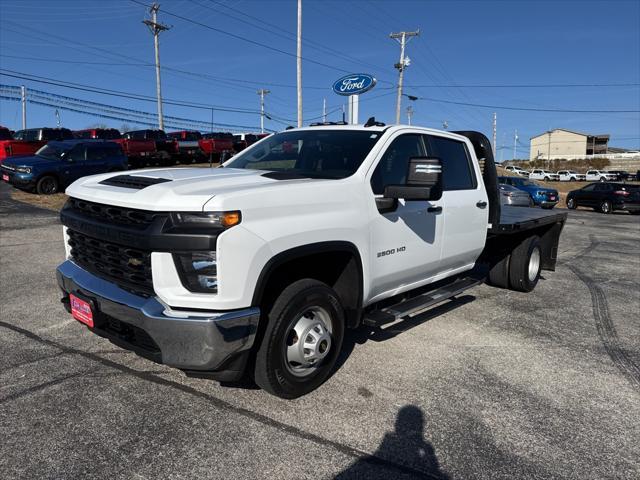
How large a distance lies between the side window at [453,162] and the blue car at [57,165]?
45.9 ft

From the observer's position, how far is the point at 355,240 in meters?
3.49

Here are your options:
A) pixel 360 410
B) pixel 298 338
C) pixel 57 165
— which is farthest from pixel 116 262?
pixel 57 165

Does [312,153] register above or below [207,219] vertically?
above

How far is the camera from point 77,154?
16.0 meters

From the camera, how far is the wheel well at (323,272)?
306cm

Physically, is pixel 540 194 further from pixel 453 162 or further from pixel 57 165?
pixel 453 162

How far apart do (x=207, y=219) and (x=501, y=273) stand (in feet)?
16.3

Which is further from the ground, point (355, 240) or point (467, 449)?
point (355, 240)

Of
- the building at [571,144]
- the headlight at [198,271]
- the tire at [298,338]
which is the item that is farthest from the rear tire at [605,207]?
the building at [571,144]

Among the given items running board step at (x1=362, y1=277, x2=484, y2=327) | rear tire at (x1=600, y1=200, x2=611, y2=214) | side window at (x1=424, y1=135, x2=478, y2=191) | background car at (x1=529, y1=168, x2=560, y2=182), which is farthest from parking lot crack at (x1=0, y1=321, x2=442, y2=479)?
background car at (x1=529, y1=168, x2=560, y2=182)

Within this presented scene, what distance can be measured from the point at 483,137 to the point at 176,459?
483cm

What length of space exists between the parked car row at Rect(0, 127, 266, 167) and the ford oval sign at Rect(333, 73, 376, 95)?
15.2 feet

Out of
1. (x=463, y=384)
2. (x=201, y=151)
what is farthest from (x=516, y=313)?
(x=201, y=151)

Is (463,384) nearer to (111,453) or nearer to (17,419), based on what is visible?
(111,453)
